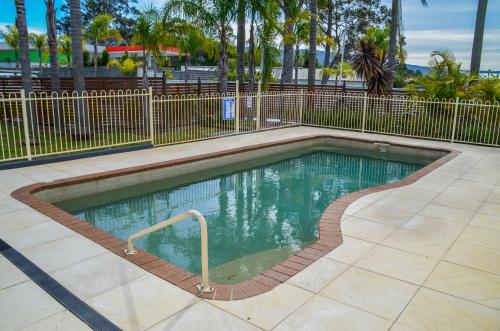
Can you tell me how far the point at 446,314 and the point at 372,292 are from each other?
594 mm

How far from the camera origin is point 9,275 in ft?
12.2

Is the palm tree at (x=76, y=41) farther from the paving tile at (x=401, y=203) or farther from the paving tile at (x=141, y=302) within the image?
the paving tile at (x=141, y=302)

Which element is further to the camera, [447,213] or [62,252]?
[447,213]

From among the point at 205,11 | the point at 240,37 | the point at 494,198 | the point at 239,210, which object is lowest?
the point at 239,210

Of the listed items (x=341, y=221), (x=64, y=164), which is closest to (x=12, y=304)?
(x=341, y=221)

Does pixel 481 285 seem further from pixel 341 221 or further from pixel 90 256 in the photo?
pixel 90 256

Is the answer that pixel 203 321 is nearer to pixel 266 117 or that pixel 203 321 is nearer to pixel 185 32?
pixel 266 117

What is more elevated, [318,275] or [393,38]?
[393,38]

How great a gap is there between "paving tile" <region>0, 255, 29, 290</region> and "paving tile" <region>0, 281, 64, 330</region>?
89 mm

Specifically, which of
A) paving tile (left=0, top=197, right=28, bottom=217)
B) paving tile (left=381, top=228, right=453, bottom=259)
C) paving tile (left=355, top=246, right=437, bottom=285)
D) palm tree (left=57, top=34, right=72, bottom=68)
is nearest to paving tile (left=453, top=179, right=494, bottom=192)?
paving tile (left=381, top=228, right=453, bottom=259)

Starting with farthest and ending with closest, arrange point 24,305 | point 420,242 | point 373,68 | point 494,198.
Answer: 1. point 373,68
2. point 494,198
3. point 420,242
4. point 24,305

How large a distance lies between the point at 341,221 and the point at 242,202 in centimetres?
245

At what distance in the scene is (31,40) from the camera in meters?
28.9

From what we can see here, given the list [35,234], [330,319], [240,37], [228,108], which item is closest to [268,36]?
[240,37]
